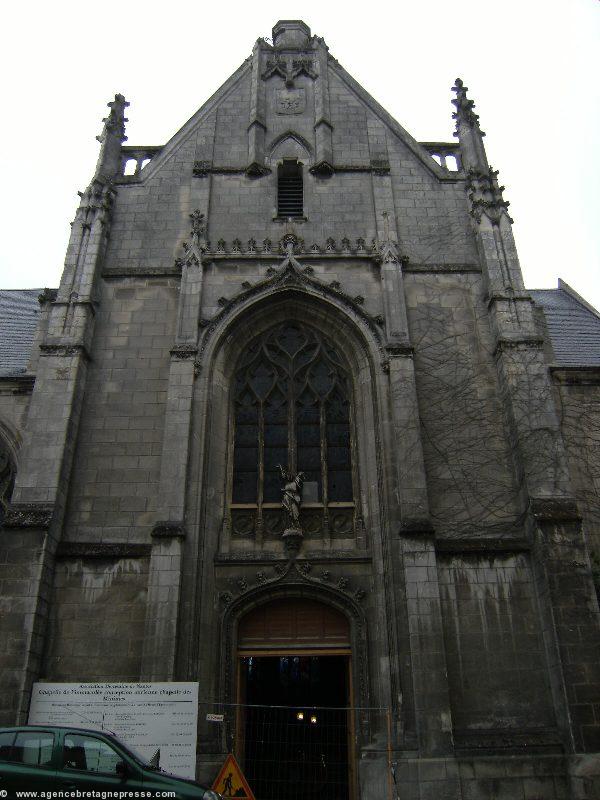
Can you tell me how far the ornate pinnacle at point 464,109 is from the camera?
58.5ft

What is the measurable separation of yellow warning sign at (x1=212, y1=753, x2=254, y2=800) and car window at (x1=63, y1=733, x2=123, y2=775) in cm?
218

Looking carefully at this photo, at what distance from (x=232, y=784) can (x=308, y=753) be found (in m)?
4.32

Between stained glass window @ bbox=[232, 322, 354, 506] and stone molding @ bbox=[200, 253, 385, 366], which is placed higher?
stone molding @ bbox=[200, 253, 385, 366]

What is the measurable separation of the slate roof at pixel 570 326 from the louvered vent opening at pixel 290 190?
23.5 feet

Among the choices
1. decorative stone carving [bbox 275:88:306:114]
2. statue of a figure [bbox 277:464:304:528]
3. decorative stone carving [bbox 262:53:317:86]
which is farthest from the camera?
decorative stone carving [bbox 262:53:317:86]

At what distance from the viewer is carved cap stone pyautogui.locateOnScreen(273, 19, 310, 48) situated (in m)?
20.1

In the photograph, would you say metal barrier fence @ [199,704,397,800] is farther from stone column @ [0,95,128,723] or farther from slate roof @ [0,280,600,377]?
slate roof @ [0,280,600,377]

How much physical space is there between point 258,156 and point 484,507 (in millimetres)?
10669

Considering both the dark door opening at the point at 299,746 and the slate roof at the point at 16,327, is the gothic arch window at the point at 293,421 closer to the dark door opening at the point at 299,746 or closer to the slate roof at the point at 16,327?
the dark door opening at the point at 299,746

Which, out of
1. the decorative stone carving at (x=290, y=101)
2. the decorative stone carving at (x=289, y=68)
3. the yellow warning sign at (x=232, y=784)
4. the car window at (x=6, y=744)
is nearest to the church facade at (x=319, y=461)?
the decorative stone carving at (x=290, y=101)

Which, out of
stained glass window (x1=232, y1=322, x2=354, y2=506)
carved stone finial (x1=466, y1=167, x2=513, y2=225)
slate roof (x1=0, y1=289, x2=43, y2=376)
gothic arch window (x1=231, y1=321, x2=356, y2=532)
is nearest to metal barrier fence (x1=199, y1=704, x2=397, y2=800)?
gothic arch window (x1=231, y1=321, x2=356, y2=532)

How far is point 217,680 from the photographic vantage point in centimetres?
1151

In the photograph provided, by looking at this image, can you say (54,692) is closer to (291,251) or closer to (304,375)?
(304,375)

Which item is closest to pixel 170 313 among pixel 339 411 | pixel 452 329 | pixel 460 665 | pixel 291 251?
pixel 291 251
